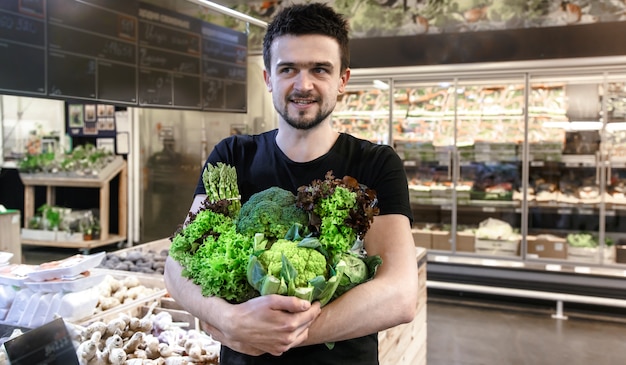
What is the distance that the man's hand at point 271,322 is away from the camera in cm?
98

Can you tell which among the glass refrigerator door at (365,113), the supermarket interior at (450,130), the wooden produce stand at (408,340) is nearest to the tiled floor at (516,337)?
the supermarket interior at (450,130)

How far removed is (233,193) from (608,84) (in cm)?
508

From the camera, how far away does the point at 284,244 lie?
106 centimetres

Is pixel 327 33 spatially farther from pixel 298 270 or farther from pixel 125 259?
pixel 125 259

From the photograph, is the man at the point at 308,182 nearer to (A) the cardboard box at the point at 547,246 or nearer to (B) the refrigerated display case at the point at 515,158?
(B) the refrigerated display case at the point at 515,158

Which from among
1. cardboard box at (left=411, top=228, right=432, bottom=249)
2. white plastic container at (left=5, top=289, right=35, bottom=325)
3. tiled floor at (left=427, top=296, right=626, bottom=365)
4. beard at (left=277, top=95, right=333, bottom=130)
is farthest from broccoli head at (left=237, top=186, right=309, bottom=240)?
cardboard box at (left=411, top=228, right=432, bottom=249)

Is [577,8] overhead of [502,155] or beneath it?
overhead

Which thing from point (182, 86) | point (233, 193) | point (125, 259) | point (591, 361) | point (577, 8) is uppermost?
point (577, 8)

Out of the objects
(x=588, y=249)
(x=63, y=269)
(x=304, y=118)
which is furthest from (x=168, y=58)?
(x=588, y=249)

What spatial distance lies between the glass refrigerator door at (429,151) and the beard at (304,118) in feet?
15.0

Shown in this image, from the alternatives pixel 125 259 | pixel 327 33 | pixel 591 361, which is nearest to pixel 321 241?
pixel 327 33

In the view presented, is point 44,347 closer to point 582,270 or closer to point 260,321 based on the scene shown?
point 260,321

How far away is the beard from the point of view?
4.37ft

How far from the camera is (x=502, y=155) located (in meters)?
5.64
